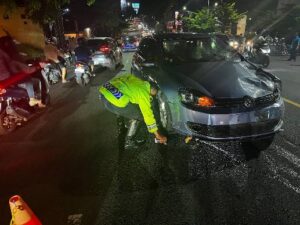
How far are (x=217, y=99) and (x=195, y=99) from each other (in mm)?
323

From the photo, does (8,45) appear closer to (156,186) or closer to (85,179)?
(85,179)

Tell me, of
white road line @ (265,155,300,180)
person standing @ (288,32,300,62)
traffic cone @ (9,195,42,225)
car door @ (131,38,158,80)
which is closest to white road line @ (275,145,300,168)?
white road line @ (265,155,300,180)

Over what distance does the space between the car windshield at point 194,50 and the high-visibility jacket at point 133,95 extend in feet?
5.41

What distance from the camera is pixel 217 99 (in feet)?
17.0

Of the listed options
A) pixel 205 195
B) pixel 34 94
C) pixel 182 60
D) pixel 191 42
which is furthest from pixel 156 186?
pixel 34 94

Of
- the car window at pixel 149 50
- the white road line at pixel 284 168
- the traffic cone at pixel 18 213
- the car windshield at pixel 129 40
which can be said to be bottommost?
the car windshield at pixel 129 40

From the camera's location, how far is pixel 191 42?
7.26 metres

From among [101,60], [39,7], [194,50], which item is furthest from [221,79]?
[101,60]

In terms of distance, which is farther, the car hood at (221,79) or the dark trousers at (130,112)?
the dark trousers at (130,112)

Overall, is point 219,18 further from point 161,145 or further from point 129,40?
point 161,145

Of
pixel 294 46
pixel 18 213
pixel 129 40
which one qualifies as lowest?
pixel 129 40

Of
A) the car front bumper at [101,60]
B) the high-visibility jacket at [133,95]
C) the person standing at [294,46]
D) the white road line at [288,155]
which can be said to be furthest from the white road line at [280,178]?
the person standing at [294,46]

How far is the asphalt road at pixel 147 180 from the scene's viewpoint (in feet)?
12.5

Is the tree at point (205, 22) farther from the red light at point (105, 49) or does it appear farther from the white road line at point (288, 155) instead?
the white road line at point (288, 155)
